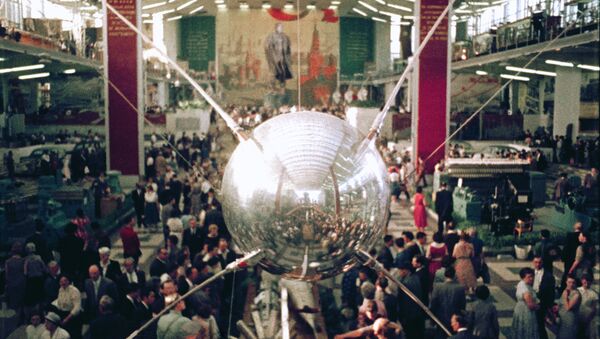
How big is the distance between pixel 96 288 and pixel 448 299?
3436mm

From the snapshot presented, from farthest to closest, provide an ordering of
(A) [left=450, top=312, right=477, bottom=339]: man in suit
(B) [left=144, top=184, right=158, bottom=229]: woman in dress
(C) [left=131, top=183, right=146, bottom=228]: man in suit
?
(C) [left=131, top=183, right=146, bottom=228]: man in suit, (B) [left=144, top=184, right=158, bottom=229]: woman in dress, (A) [left=450, top=312, right=477, bottom=339]: man in suit

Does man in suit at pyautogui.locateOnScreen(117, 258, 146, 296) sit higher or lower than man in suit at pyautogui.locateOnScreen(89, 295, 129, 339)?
lower

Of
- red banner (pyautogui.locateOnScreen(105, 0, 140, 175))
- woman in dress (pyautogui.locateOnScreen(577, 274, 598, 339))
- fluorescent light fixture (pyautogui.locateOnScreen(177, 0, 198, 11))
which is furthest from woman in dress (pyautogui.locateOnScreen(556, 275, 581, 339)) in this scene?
fluorescent light fixture (pyautogui.locateOnScreen(177, 0, 198, 11))

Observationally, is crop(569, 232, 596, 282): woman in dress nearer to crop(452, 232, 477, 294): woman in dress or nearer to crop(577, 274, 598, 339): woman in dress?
crop(452, 232, 477, 294): woman in dress

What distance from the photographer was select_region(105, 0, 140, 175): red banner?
19.2 m

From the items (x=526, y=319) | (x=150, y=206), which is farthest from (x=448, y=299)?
(x=150, y=206)

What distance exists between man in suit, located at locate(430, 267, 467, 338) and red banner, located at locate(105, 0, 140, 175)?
1360 cm

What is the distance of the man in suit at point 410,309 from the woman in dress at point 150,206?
314 inches

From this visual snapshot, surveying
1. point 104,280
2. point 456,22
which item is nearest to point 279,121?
point 104,280

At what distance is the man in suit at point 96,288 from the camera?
6.96 metres

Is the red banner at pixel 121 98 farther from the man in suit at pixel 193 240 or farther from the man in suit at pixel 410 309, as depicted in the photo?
the man in suit at pixel 410 309

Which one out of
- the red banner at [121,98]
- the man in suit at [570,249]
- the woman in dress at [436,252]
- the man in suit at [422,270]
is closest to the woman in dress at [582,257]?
the man in suit at [570,249]

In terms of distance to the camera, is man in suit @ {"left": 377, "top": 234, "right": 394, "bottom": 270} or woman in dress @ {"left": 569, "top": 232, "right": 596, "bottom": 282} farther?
woman in dress @ {"left": 569, "top": 232, "right": 596, "bottom": 282}

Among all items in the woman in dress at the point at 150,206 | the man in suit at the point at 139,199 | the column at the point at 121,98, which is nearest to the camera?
the woman in dress at the point at 150,206
